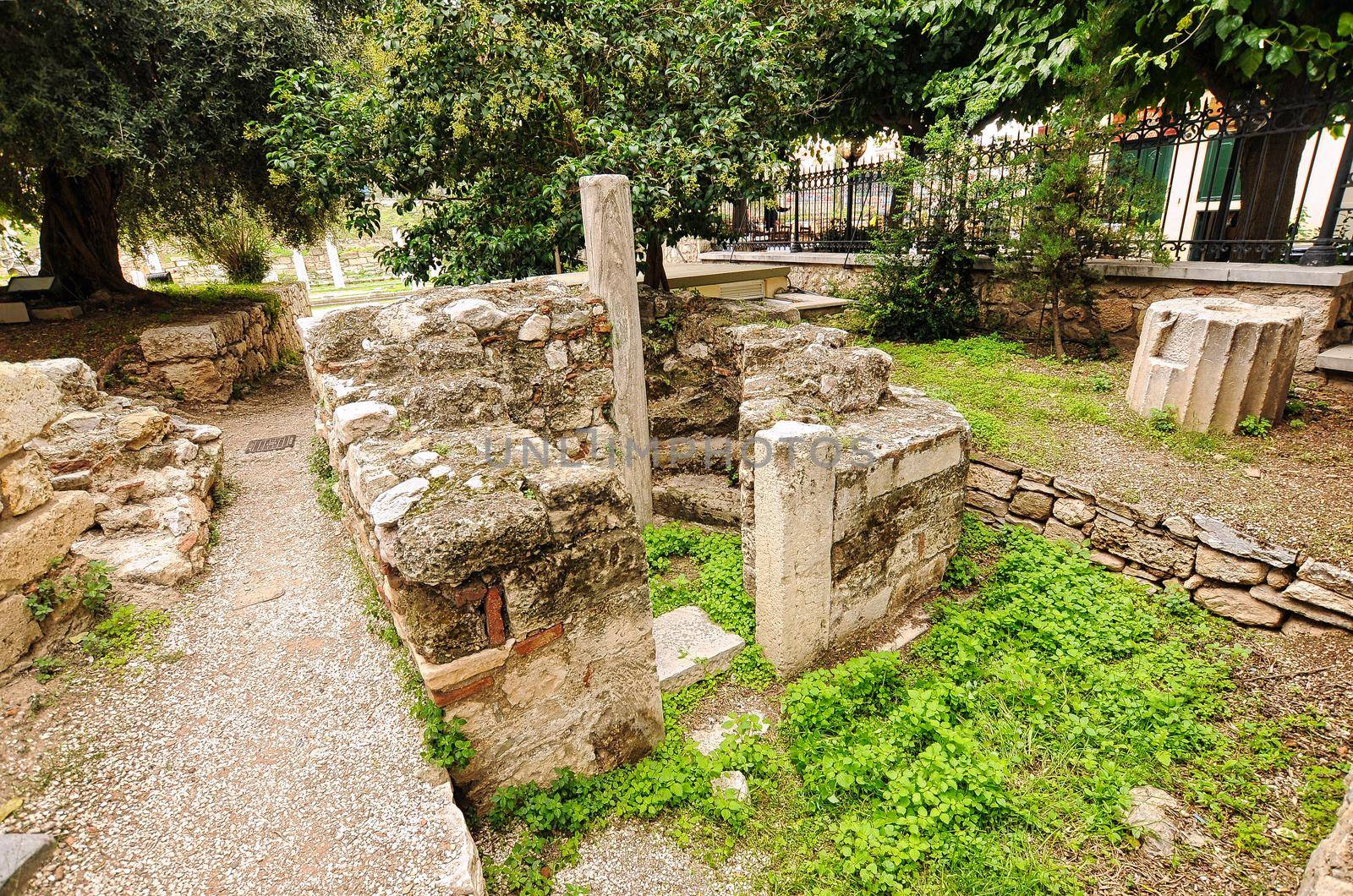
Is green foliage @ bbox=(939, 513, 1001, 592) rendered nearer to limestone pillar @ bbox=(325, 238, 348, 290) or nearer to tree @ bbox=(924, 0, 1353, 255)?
tree @ bbox=(924, 0, 1353, 255)

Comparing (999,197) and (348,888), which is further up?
(999,197)

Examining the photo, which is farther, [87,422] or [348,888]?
[87,422]

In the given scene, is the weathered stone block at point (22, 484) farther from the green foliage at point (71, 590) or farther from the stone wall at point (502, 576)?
the stone wall at point (502, 576)

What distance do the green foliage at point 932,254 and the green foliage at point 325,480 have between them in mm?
6321

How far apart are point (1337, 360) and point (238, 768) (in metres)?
7.64

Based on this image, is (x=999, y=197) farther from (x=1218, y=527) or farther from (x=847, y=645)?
(x=847, y=645)

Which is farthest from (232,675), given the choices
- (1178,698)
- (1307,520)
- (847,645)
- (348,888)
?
(1307,520)

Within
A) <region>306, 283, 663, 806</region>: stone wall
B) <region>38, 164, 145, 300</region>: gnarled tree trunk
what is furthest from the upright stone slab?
<region>38, 164, 145, 300</region>: gnarled tree trunk

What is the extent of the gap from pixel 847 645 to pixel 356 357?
12.5 ft

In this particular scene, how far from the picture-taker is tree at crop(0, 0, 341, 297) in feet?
18.4

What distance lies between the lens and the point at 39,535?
2.47 m

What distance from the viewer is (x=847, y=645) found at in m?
4.09

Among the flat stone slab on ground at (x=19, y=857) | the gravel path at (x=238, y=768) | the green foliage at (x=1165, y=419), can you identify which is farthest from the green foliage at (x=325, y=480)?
the green foliage at (x=1165, y=419)

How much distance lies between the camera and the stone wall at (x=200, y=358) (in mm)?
7055
